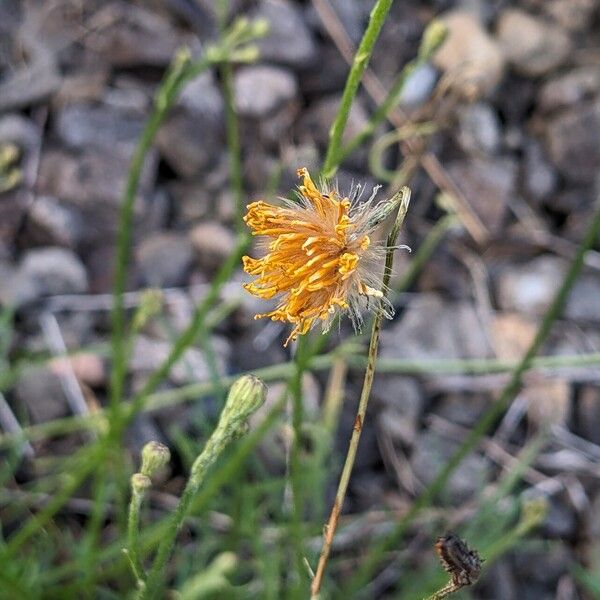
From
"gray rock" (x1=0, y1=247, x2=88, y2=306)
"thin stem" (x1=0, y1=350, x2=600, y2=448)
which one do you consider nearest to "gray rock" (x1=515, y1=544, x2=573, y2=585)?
"thin stem" (x1=0, y1=350, x2=600, y2=448)

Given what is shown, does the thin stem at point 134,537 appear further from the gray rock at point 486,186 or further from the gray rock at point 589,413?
the gray rock at point 486,186

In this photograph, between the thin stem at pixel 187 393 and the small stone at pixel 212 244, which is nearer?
the thin stem at pixel 187 393

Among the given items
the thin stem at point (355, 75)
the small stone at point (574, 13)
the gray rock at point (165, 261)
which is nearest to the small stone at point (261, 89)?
the gray rock at point (165, 261)

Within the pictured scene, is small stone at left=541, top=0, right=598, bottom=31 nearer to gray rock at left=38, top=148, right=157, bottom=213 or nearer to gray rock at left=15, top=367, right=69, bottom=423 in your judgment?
gray rock at left=38, top=148, right=157, bottom=213

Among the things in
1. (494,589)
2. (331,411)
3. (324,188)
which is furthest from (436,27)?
(494,589)

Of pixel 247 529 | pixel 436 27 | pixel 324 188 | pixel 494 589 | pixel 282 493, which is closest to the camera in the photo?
pixel 324 188

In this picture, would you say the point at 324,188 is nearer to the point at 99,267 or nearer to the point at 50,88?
the point at 99,267
